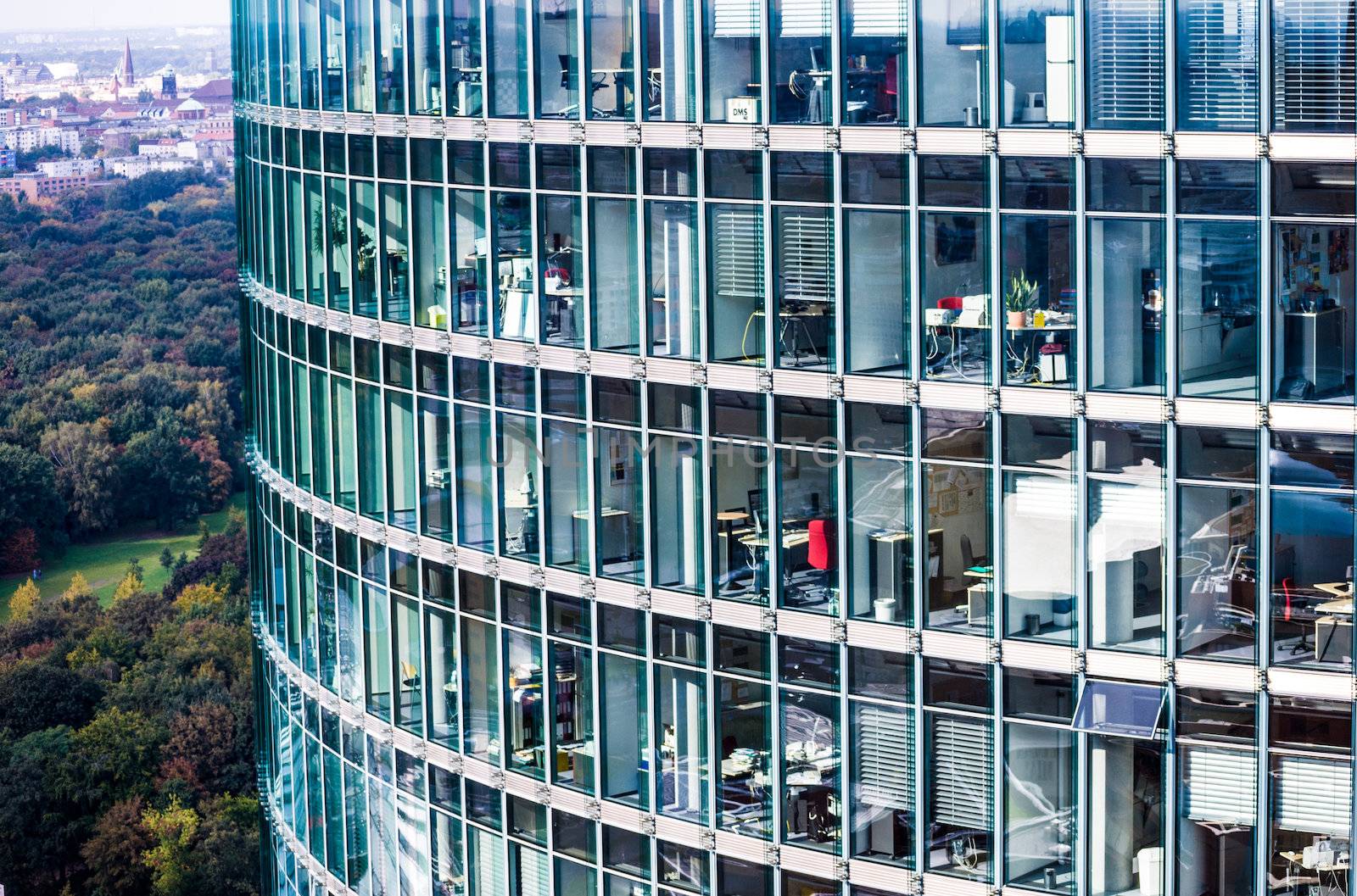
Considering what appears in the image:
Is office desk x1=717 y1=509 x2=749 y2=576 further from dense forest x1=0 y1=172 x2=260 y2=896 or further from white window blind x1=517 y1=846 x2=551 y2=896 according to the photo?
dense forest x1=0 y1=172 x2=260 y2=896

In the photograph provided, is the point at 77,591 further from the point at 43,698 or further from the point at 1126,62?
the point at 1126,62

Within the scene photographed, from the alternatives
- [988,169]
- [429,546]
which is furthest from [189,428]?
[988,169]

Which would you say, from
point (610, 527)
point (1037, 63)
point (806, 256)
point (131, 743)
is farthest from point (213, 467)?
point (1037, 63)

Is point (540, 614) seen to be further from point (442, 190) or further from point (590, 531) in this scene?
point (442, 190)

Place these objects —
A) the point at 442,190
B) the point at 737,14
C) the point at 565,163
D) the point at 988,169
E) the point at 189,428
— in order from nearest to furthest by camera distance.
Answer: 1. the point at 988,169
2. the point at 737,14
3. the point at 565,163
4. the point at 442,190
5. the point at 189,428

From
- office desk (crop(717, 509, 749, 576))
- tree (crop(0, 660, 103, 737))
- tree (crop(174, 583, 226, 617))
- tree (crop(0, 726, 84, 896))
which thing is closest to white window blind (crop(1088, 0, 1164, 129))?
office desk (crop(717, 509, 749, 576))
